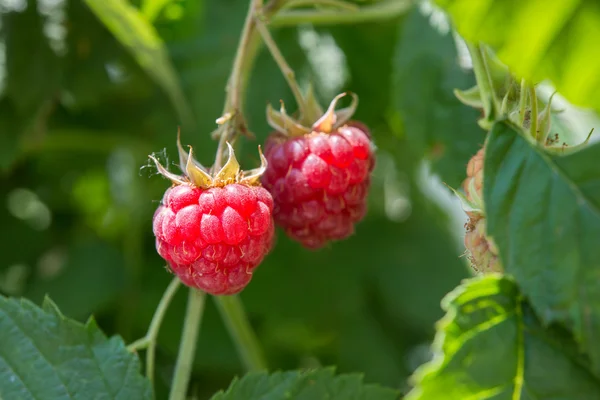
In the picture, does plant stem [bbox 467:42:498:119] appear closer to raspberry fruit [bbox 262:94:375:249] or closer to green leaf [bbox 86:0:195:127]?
raspberry fruit [bbox 262:94:375:249]

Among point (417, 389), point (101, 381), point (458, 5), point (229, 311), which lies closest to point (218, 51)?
point (229, 311)

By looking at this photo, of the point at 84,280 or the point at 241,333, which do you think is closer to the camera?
the point at 241,333

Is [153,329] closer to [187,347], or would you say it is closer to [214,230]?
[187,347]

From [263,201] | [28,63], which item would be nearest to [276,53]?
[263,201]

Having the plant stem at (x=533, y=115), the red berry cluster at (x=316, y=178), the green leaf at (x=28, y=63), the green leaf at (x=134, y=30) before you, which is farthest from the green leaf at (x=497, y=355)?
the green leaf at (x=28, y=63)

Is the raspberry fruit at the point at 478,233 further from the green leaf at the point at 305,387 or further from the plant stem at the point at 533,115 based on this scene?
the green leaf at the point at 305,387

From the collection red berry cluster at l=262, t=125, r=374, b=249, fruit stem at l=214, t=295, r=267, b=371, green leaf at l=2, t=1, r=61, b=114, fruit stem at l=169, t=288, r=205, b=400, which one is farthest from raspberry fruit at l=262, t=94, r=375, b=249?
green leaf at l=2, t=1, r=61, b=114

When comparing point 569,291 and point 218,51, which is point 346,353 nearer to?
point 218,51
